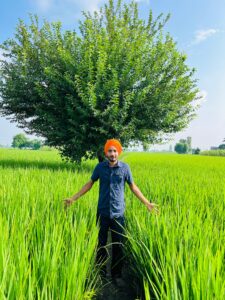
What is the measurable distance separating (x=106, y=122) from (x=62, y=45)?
12.7ft

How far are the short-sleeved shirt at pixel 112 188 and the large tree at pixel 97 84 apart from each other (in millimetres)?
6258

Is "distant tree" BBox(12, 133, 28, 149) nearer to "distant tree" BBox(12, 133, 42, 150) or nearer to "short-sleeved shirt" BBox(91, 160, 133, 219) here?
"distant tree" BBox(12, 133, 42, 150)

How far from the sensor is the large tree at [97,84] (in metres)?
10.2

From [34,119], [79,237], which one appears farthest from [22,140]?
[79,237]

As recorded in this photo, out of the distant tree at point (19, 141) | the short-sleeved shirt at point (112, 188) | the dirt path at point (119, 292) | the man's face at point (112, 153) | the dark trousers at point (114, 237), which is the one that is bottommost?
the dirt path at point (119, 292)

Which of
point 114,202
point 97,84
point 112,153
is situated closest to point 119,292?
point 114,202

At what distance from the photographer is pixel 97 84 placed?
9.91m

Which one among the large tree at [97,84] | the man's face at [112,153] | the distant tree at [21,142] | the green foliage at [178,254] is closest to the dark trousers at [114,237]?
the green foliage at [178,254]

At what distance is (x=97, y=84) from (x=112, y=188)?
6922 millimetres

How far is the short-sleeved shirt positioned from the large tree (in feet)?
20.5

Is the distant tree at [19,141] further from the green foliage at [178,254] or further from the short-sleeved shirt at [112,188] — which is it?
the short-sleeved shirt at [112,188]

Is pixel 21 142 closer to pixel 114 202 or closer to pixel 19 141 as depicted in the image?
pixel 19 141

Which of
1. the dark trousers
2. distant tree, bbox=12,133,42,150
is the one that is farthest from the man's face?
distant tree, bbox=12,133,42,150

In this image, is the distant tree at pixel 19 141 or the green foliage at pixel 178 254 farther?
the distant tree at pixel 19 141
